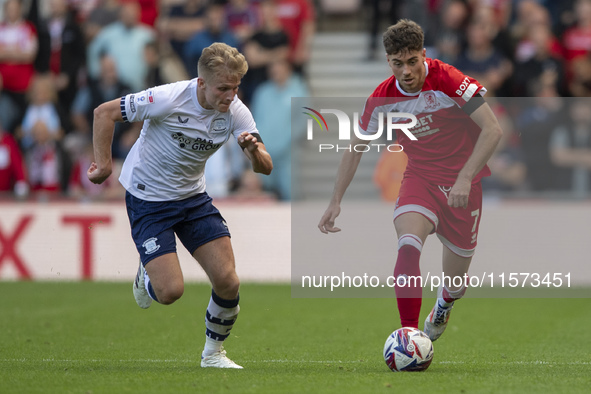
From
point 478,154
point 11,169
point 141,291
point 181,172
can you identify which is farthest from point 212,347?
point 11,169

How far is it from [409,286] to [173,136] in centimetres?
209

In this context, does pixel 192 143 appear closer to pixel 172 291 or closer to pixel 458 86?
pixel 172 291

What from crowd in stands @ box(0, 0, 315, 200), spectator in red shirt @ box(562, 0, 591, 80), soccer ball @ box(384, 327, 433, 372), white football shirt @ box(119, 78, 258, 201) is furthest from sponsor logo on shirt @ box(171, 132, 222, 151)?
spectator in red shirt @ box(562, 0, 591, 80)

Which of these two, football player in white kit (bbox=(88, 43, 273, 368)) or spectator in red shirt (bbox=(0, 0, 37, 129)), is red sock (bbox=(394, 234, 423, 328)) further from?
spectator in red shirt (bbox=(0, 0, 37, 129))

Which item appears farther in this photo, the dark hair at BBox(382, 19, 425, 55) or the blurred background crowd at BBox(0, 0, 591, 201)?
the blurred background crowd at BBox(0, 0, 591, 201)

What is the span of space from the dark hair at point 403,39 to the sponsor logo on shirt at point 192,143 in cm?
150

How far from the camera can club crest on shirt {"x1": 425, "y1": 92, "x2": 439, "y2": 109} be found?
725 centimetres

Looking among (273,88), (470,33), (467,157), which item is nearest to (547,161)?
(470,33)

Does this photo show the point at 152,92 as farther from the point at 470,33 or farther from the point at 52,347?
the point at 470,33

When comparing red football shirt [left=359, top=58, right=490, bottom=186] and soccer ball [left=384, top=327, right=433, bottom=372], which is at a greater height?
red football shirt [left=359, top=58, right=490, bottom=186]

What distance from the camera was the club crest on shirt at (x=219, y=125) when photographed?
703cm

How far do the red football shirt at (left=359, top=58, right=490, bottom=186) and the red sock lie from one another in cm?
82

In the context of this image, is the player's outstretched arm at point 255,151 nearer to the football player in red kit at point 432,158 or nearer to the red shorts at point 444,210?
the football player in red kit at point 432,158

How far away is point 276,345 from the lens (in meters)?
8.52
